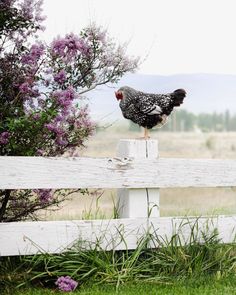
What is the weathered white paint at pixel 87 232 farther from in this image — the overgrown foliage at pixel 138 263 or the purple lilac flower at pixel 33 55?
the purple lilac flower at pixel 33 55

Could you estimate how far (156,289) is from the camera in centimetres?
485

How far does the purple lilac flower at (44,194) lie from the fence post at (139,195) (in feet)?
2.12

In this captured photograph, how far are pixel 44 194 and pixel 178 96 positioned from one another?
1403 mm

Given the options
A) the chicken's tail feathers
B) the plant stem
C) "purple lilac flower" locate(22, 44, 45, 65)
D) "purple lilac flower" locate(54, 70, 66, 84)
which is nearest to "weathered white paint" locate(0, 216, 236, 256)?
the plant stem

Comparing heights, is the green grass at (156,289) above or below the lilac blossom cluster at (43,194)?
below

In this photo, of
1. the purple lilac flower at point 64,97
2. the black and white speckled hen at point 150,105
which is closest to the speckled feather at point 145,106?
the black and white speckled hen at point 150,105

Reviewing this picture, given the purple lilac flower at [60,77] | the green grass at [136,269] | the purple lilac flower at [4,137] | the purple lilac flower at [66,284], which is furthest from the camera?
the purple lilac flower at [60,77]

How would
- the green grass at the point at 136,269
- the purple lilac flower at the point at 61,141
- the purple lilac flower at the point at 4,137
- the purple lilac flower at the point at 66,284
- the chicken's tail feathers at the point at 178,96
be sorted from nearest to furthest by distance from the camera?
1. the purple lilac flower at the point at 66,284
2. the green grass at the point at 136,269
3. the purple lilac flower at the point at 4,137
4. the chicken's tail feathers at the point at 178,96
5. the purple lilac flower at the point at 61,141

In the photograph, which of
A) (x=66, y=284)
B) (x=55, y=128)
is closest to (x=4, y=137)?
(x=55, y=128)

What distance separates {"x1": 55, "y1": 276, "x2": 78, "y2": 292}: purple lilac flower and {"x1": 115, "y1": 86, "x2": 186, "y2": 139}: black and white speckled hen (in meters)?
1.40

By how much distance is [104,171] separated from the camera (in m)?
5.11

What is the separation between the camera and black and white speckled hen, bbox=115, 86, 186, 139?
525 cm

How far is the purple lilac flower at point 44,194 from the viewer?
556cm

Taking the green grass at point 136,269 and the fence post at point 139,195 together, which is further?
the fence post at point 139,195
